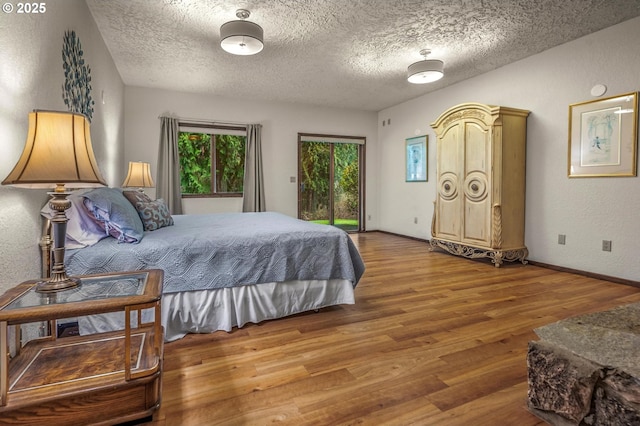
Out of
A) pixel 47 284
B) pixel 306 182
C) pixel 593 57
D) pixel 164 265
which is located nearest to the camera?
pixel 47 284

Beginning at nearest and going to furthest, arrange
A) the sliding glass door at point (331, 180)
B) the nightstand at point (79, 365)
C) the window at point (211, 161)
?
the nightstand at point (79, 365), the window at point (211, 161), the sliding glass door at point (331, 180)

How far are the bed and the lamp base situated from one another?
0.52 meters

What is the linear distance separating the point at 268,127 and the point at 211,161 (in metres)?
1.17

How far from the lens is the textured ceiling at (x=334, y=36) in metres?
2.89

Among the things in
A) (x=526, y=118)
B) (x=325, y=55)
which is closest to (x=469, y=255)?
(x=526, y=118)

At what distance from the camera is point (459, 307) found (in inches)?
103

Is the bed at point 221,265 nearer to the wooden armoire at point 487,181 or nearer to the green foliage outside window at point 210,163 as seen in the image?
the wooden armoire at point 487,181

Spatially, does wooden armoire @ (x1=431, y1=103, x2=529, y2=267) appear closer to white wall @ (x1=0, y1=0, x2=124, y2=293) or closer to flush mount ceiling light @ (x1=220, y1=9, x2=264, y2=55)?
flush mount ceiling light @ (x1=220, y1=9, x2=264, y2=55)

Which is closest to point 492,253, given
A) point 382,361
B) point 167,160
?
point 382,361

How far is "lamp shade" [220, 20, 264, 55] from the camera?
9.77ft

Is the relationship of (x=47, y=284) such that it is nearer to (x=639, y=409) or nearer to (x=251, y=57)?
(x=639, y=409)

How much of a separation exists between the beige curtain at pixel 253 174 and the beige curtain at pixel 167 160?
1124 millimetres

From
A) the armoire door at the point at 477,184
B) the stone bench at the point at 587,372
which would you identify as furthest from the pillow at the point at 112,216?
the armoire door at the point at 477,184

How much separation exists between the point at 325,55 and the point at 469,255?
310 centimetres
